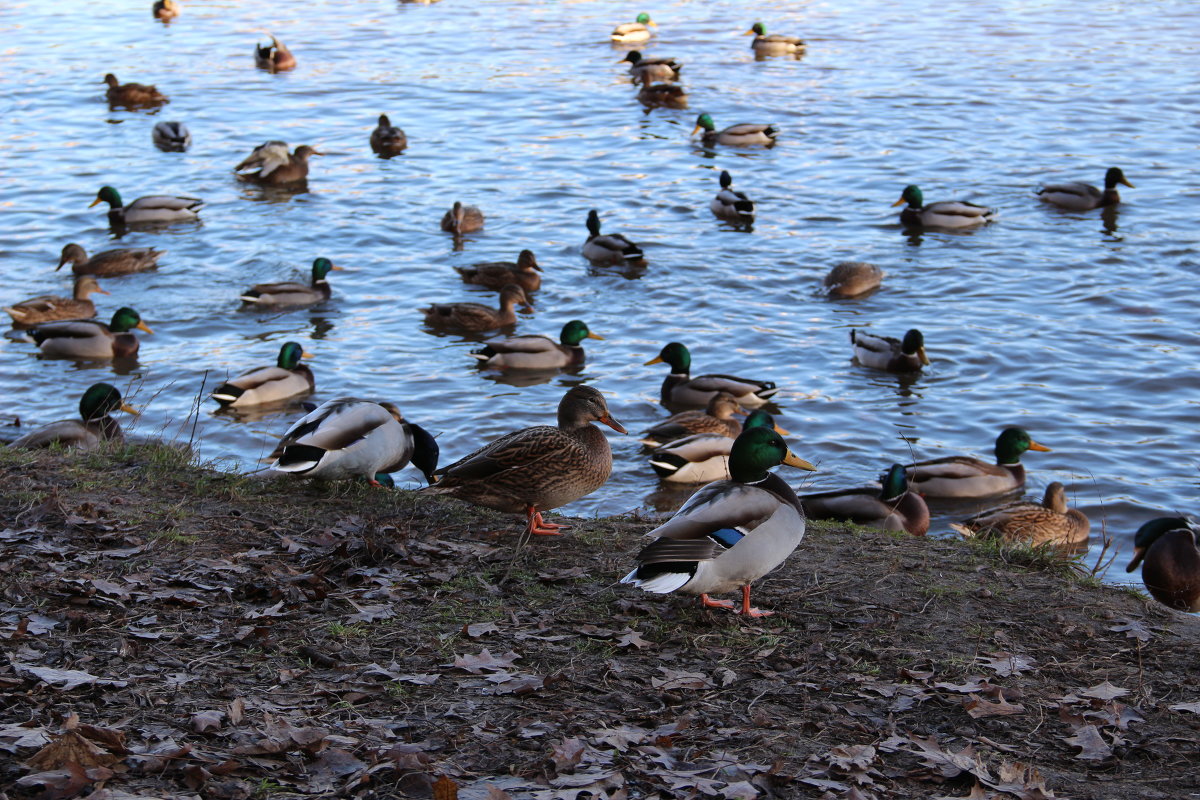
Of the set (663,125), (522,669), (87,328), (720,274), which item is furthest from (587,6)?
(522,669)

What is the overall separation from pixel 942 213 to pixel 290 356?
31.1 feet

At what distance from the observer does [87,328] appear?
46.0 ft

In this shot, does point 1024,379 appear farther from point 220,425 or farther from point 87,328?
point 87,328

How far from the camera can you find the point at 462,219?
17.9m

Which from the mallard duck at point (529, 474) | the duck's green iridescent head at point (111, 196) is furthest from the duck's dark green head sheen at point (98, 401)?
the duck's green iridescent head at point (111, 196)

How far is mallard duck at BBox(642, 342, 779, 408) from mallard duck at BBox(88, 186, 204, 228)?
31.3 feet

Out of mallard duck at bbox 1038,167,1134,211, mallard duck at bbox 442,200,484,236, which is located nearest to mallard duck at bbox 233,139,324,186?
mallard duck at bbox 442,200,484,236

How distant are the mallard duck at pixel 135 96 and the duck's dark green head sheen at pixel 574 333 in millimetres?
15837

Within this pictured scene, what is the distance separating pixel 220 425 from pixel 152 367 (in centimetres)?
200

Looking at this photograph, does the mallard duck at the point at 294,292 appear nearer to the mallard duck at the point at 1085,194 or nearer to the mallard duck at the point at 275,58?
the mallard duck at the point at 1085,194

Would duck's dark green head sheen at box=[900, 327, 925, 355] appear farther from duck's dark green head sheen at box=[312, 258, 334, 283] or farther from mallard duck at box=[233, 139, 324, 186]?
mallard duck at box=[233, 139, 324, 186]

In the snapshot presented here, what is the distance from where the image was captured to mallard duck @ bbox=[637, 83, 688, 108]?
2589 cm

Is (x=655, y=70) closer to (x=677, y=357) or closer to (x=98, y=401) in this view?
(x=677, y=357)

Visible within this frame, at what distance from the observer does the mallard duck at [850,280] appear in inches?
604
